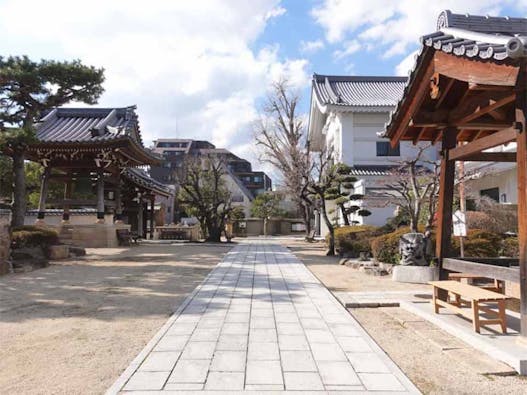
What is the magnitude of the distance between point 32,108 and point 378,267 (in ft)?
40.9

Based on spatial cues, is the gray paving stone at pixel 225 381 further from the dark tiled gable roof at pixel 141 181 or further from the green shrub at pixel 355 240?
the dark tiled gable roof at pixel 141 181

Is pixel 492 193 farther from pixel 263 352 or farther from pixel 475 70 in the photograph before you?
pixel 263 352

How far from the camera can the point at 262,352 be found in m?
4.27

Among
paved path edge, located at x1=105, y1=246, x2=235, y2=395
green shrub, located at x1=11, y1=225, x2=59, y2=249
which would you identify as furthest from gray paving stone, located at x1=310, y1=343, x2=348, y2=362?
green shrub, located at x1=11, y1=225, x2=59, y2=249

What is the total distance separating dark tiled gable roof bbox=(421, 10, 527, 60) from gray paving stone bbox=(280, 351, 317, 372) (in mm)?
3275

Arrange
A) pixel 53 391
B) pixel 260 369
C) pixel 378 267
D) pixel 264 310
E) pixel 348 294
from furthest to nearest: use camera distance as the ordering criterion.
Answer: pixel 378 267, pixel 348 294, pixel 264 310, pixel 260 369, pixel 53 391

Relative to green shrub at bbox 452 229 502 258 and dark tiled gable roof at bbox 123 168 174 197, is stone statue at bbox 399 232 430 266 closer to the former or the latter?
green shrub at bbox 452 229 502 258

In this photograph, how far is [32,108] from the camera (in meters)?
14.4

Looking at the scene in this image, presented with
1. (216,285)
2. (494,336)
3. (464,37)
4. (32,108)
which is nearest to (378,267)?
(216,285)

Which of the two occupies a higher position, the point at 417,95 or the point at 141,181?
the point at 141,181

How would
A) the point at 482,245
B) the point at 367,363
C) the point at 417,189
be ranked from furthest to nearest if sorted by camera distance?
the point at 417,189 → the point at 482,245 → the point at 367,363

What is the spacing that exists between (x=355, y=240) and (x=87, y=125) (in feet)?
44.9

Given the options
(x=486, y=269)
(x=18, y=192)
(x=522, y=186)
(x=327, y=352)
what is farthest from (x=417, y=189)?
(x=18, y=192)

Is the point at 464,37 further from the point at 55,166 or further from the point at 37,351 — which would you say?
the point at 55,166
